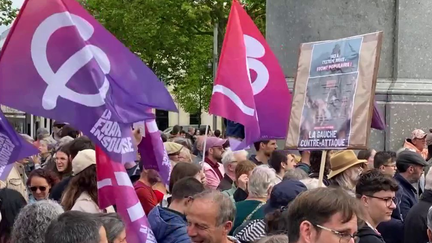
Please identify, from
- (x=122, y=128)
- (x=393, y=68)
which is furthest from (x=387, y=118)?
(x=122, y=128)

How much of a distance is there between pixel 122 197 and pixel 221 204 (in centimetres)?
70

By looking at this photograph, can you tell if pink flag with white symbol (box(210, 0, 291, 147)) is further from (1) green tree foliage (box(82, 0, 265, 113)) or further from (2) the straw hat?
(1) green tree foliage (box(82, 0, 265, 113))

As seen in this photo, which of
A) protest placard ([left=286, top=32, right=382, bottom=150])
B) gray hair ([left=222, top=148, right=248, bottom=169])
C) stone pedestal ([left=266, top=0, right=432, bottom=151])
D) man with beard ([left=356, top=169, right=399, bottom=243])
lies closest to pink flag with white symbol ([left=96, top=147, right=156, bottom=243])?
man with beard ([left=356, top=169, right=399, bottom=243])

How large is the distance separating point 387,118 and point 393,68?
73 centimetres

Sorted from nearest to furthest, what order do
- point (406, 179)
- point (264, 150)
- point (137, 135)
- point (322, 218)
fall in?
point (322, 218)
point (137, 135)
point (406, 179)
point (264, 150)

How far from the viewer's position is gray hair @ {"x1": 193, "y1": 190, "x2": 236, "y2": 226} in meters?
5.68

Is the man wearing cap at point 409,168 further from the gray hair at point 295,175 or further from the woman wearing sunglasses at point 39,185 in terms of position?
the woman wearing sunglasses at point 39,185

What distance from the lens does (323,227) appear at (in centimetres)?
430

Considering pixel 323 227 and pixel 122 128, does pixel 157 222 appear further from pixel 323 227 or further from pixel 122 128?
pixel 323 227

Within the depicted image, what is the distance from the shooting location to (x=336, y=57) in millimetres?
7965

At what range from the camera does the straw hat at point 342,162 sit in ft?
27.8

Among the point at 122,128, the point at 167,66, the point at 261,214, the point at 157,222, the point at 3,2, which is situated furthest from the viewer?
the point at 167,66

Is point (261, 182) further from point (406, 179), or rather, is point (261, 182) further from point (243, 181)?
point (406, 179)

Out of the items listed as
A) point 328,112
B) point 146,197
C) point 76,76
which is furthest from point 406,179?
point 76,76
